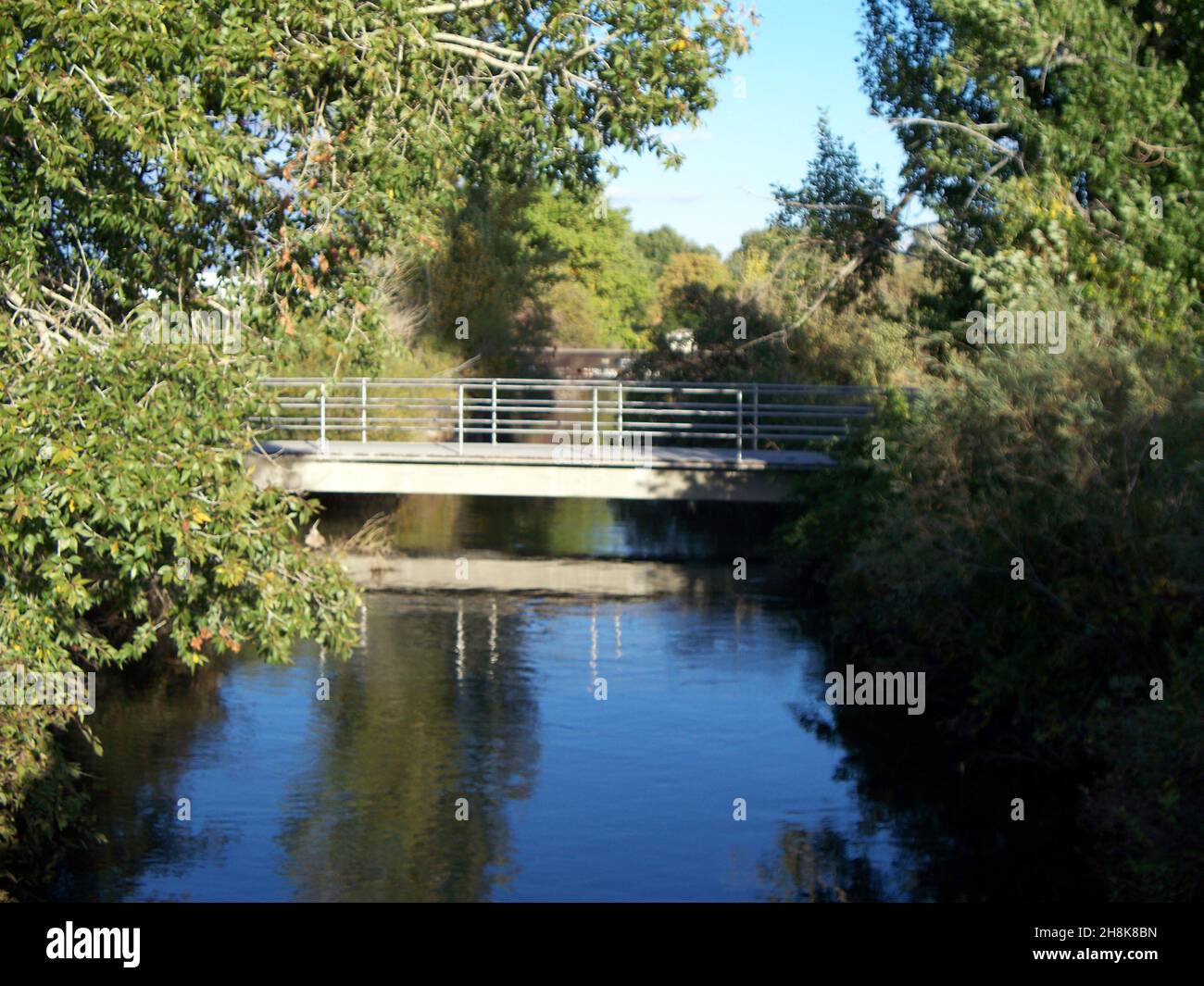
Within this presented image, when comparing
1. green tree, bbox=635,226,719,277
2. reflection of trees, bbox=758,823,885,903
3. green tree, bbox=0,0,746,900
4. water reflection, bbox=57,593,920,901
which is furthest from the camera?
green tree, bbox=635,226,719,277

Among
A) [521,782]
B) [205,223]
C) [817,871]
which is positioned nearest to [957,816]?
[817,871]

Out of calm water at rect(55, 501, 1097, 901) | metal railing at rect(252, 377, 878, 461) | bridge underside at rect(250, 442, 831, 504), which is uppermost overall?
metal railing at rect(252, 377, 878, 461)

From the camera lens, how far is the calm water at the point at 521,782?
12.9m

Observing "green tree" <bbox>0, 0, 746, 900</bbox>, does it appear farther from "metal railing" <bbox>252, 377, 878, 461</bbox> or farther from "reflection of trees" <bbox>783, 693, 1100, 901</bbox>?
"metal railing" <bbox>252, 377, 878, 461</bbox>

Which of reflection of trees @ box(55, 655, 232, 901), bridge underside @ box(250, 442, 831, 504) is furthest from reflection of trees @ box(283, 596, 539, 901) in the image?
bridge underside @ box(250, 442, 831, 504)

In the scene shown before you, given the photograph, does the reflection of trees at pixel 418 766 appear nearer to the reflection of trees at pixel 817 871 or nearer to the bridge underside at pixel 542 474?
the reflection of trees at pixel 817 871

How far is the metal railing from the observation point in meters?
26.2

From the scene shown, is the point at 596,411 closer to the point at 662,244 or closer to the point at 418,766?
the point at 418,766

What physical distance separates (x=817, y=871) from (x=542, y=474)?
42.6ft

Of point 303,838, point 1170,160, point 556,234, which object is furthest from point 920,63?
point 556,234

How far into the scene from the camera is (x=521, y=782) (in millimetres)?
15469

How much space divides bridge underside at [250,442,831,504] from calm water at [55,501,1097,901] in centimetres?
286
